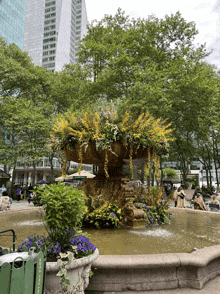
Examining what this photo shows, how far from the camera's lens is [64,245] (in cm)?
261

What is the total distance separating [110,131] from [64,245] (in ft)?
11.1

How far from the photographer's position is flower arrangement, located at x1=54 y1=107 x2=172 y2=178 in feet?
18.2

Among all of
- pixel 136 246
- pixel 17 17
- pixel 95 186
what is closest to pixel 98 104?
pixel 95 186

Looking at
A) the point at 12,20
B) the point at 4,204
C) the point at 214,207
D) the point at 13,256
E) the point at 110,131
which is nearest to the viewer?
the point at 13,256

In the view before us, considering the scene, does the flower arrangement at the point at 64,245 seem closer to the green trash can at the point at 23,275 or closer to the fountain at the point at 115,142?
the green trash can at the point at 23,275

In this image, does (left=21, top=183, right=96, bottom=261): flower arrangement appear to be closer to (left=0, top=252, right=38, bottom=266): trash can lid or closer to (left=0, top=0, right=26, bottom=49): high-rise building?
(left=0, top=252, right=38, bottom=266): trash can lid

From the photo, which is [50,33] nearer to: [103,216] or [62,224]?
[103,216]

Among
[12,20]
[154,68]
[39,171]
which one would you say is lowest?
[39,171]

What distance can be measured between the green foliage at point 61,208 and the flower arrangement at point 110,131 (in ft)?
9.06

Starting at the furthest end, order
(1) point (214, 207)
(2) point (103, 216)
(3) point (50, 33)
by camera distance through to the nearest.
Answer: (3) point (50, 33)
(1) point (214, 207)
(2) point (103, 216)

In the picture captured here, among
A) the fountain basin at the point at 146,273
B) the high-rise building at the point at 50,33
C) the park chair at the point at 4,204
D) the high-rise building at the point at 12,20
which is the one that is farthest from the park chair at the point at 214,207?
the high-rise building at the point at 50,33

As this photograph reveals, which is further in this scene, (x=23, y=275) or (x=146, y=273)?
(x=146, y=273)

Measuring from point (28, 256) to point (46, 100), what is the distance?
2652 centimetres

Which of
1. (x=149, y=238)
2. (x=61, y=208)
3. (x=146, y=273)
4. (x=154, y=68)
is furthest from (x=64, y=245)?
(x=154, y=68)
